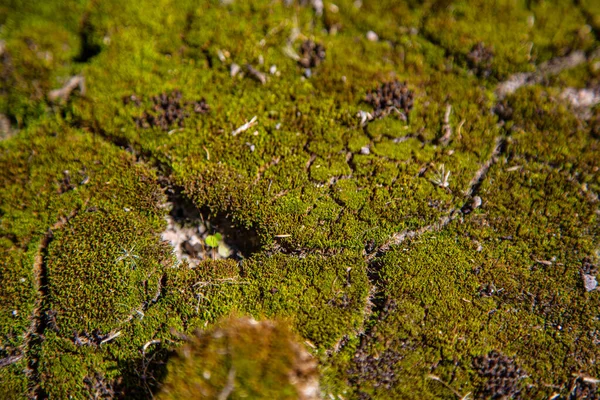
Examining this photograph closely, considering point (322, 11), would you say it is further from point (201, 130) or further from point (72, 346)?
point (72, 346)

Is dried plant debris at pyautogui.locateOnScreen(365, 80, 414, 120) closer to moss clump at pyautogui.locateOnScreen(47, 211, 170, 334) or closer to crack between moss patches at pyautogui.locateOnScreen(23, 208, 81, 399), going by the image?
moss clump at pyautogui.locateOnScreen(47, 211, 170, 334)

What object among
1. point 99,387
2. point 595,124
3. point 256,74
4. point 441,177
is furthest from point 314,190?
point 595,124

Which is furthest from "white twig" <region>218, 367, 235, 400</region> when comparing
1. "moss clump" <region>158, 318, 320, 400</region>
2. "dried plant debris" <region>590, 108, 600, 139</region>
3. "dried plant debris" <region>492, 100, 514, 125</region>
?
"dried plant debris" <region>590, 108, 600, 139</region>

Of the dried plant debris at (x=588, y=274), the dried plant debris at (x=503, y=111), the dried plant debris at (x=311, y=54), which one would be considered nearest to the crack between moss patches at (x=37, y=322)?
the dried plant debris at (x=311, y=54)

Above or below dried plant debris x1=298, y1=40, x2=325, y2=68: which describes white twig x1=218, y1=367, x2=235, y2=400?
below

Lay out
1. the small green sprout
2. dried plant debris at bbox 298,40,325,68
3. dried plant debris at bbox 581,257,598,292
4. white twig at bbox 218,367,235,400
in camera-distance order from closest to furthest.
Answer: white twig at bbox 218,367,235,400 < dried plant debris at bbox 581,257,598,292 < the small green sprout < dried plant debris at bbox 298,40,325,68

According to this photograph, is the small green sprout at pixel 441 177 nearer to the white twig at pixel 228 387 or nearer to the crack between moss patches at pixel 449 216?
the crack between moss patches at pixel 449 216

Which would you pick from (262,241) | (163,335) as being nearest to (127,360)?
(163,335)

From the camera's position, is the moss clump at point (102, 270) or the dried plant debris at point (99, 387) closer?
the dried plant debris at point (99, 387)

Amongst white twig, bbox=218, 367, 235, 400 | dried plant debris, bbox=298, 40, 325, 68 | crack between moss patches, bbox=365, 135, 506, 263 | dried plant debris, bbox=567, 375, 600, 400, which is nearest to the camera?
white twig, bbox=218, 367, 235, 400
